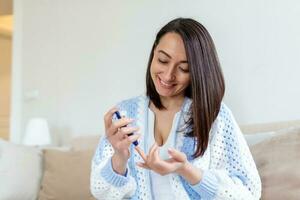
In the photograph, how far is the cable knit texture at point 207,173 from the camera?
3.40 feet

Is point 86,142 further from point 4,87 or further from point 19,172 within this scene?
point 4,87

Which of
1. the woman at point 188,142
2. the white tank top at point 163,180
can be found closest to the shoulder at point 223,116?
the woman at point 188,142

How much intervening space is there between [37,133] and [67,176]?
75 cm

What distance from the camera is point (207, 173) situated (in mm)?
1032

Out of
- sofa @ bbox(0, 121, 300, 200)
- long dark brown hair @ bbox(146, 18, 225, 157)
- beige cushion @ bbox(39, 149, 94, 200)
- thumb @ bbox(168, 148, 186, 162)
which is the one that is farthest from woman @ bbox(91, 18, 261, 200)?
beige cushion @ bbox(39, 149, 94, 200)

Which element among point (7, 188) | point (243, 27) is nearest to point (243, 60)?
point (243, 27)

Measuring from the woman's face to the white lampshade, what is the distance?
1499mm

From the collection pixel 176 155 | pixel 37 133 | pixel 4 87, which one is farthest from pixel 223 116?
pixel 4 87

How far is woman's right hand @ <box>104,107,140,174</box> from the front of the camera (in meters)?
0.98

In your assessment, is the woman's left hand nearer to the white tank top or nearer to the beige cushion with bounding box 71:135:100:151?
the white tank top

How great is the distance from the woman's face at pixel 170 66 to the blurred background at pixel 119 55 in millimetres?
879

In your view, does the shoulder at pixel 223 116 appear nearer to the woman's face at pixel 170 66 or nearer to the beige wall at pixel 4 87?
the woman's face at pixel 170 66

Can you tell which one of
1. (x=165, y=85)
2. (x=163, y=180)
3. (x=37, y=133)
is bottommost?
(x=37, y=133)

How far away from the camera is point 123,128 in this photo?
977mm
